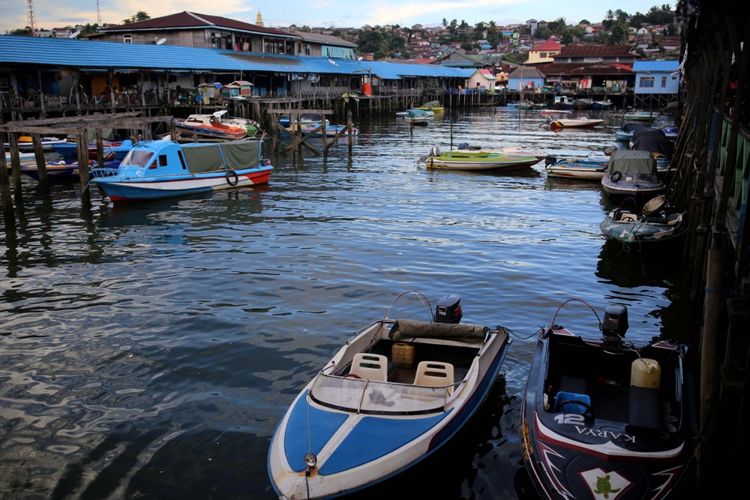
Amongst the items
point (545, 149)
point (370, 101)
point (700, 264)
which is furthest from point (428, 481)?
point (370, 101)

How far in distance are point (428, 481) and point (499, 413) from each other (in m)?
2.36

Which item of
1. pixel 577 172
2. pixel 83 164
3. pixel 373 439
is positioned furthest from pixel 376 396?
pixel 577 172

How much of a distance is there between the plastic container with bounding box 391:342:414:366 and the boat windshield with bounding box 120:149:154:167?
2006cm

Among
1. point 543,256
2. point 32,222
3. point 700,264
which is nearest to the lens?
point 700,264

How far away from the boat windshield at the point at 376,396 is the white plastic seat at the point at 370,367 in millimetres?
500

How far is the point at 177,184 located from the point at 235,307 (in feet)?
47.9

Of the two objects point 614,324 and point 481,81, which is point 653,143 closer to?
point 614,324

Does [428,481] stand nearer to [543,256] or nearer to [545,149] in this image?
[543,256]

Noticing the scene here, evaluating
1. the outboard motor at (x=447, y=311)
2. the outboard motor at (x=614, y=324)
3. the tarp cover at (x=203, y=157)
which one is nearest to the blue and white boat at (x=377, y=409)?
the outboard motor at (x=447, y=311)

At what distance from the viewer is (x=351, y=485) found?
6785mm

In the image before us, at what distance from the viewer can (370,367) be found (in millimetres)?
8953

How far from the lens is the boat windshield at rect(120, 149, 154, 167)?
26922 mm

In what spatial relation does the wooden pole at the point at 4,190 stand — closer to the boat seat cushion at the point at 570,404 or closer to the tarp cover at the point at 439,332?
the tarp cover at the point at 439,332

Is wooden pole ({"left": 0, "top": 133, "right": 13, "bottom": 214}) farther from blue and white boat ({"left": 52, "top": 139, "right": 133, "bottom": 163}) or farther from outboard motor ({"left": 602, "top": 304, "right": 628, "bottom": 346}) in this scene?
outboard motor ({"left": 602, "top": 304, "right": 628, "bottom": 346})
